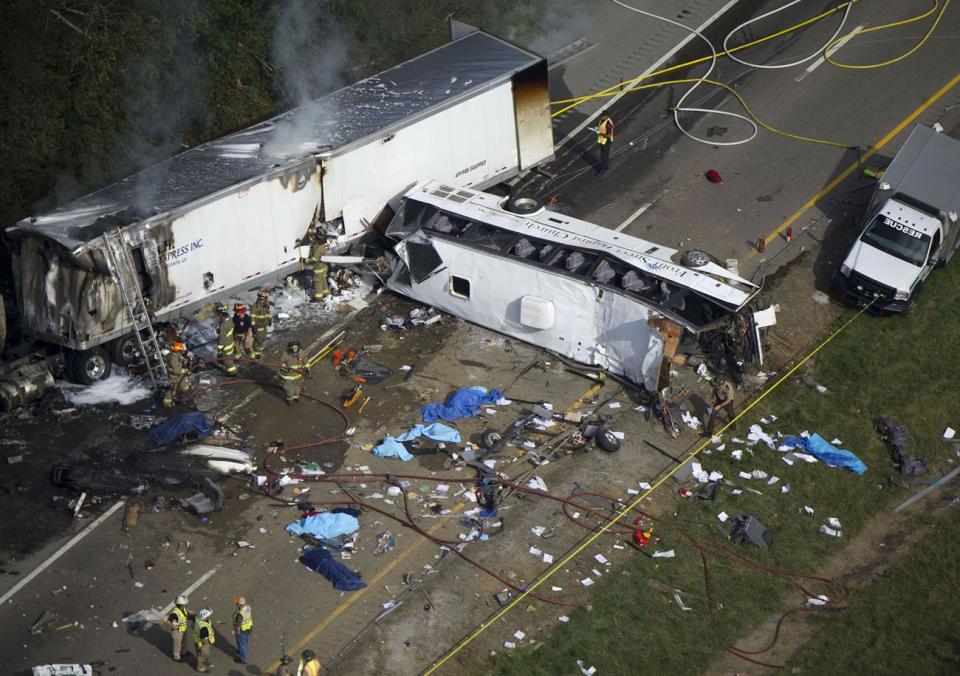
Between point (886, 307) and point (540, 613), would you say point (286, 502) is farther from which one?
point (886, 307)

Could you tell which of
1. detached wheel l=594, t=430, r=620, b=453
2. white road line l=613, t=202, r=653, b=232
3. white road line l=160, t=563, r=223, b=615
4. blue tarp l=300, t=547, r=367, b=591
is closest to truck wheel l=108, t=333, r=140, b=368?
white road line l=160, t=563, r=223, b=615

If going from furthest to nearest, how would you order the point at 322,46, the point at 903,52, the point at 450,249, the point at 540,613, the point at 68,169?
the point at 903,52
the point at 322,46
the point at 68,169
the point at 450,249
the point at 540,613

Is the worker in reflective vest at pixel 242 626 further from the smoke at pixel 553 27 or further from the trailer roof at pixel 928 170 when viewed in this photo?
the smoke at pixel 553 27

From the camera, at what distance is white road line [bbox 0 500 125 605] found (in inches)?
681

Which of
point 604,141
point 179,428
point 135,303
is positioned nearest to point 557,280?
point 604,141

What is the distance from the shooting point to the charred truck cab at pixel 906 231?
2323 centimetres

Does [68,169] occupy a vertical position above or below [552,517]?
above

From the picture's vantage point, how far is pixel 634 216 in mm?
26156

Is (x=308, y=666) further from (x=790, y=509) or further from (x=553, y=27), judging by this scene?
(x=553, y=27)

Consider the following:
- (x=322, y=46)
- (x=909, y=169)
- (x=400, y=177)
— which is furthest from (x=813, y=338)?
(x=322, y=46)

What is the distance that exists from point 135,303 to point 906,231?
14324 millimetres

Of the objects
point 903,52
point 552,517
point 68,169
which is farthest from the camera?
point 903,52

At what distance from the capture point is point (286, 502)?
18859 millimetres

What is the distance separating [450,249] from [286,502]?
236 inches
